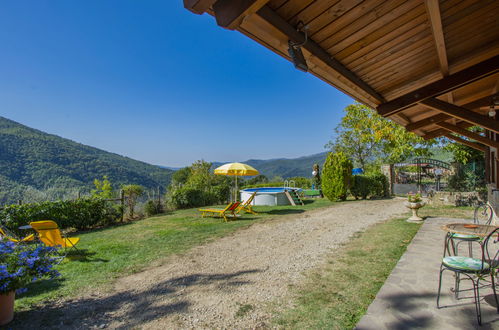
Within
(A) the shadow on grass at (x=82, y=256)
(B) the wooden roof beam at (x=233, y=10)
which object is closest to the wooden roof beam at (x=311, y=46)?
(B) the wooden roof beam at (x=233, y=10)

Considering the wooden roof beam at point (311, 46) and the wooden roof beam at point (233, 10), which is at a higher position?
the wooden roof beam at point (311, 46)

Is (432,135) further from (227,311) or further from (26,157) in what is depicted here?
(26,157)

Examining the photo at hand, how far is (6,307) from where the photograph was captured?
106 inches

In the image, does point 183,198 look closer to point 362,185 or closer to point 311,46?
point 362,185

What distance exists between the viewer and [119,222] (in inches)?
394

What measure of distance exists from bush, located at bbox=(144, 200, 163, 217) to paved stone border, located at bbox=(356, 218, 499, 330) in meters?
10.4

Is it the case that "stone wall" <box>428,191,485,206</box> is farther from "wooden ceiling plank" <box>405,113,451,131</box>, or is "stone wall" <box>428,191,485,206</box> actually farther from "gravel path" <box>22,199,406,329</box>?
"gravel path" <box>22,199,406,329</box>

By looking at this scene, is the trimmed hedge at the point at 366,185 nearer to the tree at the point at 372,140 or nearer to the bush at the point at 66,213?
the tree at the point at 372,140

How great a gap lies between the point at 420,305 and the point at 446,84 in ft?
10.3

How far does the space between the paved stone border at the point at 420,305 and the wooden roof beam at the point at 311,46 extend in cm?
261

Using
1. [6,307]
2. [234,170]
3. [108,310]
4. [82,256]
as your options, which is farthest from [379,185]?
[6,307]

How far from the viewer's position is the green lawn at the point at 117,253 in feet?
12.0

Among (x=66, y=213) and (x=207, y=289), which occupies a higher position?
(x=66, y=213)

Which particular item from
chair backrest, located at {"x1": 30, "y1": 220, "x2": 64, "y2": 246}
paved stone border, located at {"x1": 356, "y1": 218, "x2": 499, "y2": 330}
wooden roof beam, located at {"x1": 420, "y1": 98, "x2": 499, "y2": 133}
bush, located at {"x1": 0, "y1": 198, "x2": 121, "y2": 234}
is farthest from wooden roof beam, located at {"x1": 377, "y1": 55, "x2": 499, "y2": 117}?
bush, located at {"x1": 0, "y1": 198, "x2": 121, "y2": 234}
